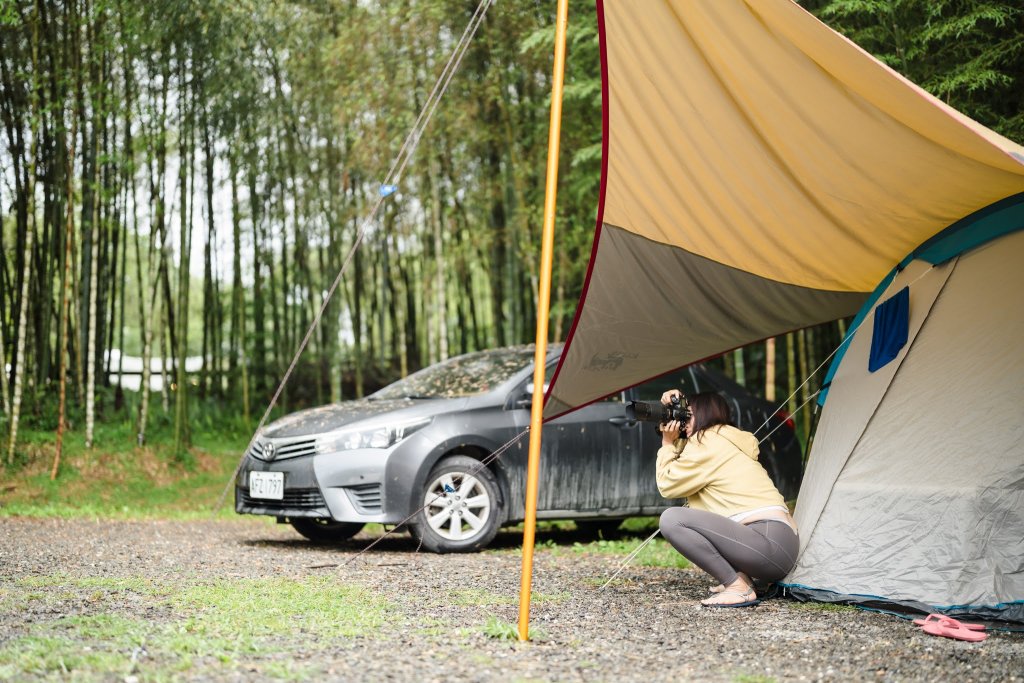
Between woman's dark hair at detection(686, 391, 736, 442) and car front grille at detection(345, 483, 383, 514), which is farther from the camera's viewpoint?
car front grille at detection(345, 483, 383, 514)

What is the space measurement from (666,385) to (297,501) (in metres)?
2.71

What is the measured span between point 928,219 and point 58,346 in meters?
10.2

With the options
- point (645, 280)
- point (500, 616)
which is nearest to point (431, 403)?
point (645, 280)

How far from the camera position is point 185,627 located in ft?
11.2

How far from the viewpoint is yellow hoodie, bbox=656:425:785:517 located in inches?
175

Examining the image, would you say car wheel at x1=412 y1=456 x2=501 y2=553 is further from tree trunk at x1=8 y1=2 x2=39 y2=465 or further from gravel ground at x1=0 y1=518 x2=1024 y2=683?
tree trunk at x1=8 y1=2 x2=39 y2=465

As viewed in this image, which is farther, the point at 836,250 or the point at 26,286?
the point at 26,286

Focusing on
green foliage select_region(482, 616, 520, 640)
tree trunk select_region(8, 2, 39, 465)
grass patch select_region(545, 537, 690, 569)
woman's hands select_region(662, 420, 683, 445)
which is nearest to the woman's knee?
woman's hands select_region(662, 420, 683, 445)

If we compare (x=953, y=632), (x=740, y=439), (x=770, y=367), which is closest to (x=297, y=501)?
(x=740, y=439)

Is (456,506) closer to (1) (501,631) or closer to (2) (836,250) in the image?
(1) (501,631)

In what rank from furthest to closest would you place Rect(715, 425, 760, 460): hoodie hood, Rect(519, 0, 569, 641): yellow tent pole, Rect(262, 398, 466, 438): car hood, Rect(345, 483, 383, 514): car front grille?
Rect(262, 398, 466, 438): car hood → Rect(345, 483, 383, 514): car front grille → Rect(715, 425, 760, 460): hoodie hood → Rect(519, 0, 569, 641): yellow tent pole

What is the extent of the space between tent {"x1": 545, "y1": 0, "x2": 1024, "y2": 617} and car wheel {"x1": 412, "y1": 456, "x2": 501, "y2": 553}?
1309mm

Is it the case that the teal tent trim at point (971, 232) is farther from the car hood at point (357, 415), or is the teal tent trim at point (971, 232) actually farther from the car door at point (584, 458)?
the car hood at point (357, 415)

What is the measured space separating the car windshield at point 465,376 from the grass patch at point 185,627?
2.09 meters
